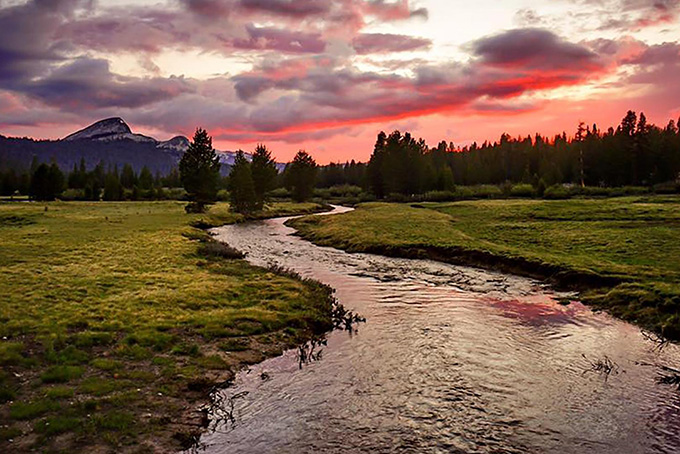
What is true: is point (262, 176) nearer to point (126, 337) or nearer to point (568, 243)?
point (568, 243)

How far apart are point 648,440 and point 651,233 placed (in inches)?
1590

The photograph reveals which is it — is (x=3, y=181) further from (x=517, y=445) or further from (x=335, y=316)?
(x=517, y=445)

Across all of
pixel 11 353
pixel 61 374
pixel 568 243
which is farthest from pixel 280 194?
pixel 61 374

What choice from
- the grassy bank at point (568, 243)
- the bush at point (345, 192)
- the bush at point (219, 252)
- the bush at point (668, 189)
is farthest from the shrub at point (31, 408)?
the bush at point (345, 192)

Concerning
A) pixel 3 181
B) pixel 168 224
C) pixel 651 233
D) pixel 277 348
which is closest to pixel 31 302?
pixel 277 348

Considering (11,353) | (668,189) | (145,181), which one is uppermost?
(145,181)

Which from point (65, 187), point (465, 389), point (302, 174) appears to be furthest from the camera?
point (65, 187)

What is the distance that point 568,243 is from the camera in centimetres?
4428

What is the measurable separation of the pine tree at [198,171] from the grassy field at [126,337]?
56235 mm

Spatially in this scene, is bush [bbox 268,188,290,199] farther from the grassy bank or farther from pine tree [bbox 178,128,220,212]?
the grassy bank

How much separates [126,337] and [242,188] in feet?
266

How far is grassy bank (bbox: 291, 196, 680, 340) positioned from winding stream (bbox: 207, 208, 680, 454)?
3.30 meters

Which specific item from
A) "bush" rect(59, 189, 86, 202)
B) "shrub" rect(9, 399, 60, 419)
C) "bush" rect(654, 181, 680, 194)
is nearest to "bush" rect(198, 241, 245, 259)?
"shrub" rect(9, 399, 60, 419)

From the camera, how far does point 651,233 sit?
44344 mm
